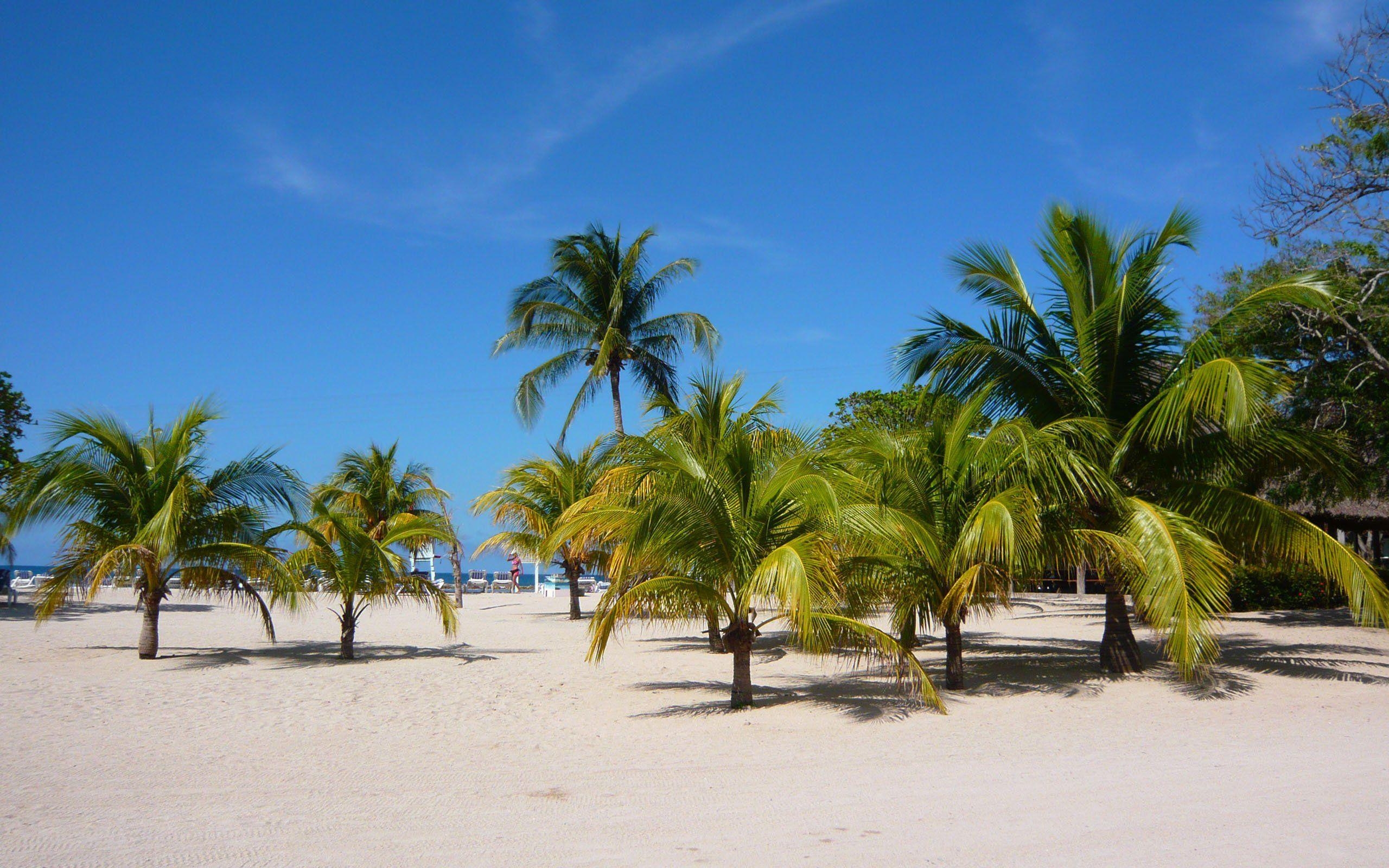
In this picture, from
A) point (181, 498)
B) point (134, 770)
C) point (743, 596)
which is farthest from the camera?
point (181, 498)

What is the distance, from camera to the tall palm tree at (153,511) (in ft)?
40.4

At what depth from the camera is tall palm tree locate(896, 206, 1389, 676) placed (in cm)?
916

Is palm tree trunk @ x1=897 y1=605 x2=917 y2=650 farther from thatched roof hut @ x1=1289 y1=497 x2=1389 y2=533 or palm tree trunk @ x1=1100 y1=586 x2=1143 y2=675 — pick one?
thatched roof hut @ x1=1289 y1=497 x2=1389 y2=533

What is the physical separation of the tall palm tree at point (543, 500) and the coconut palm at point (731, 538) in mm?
10677

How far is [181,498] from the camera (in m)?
12.2

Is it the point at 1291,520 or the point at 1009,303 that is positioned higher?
the point at 1009,303

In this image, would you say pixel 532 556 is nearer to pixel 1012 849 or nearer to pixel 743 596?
pixel 743 596

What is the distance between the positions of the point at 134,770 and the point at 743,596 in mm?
4853

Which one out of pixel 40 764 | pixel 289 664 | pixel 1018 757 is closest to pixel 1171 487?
pixel 1018 757

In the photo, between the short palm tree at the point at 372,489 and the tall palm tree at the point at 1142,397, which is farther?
→ the short palm tree at the point at 372,489

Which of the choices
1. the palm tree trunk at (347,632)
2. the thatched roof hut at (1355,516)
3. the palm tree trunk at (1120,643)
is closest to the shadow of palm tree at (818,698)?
the palm tree trunk at (1120,643)

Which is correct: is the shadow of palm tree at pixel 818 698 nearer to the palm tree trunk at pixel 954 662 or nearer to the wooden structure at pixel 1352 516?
the palm tree trunk at pixel 954 662

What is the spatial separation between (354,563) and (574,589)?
10030 mm

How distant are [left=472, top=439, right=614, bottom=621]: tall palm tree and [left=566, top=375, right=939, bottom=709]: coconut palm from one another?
10.7 meters
